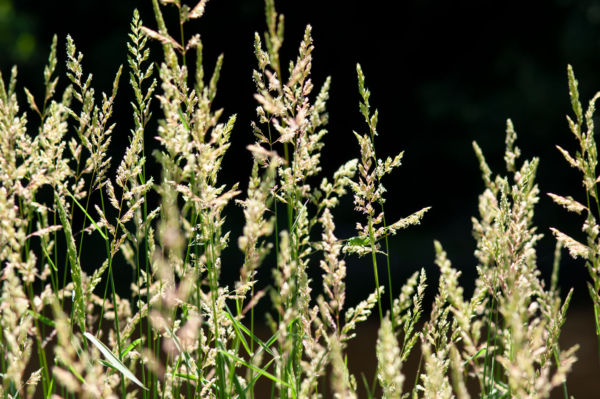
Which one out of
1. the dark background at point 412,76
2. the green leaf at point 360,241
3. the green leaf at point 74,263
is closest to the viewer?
the green leaf at point 74,263

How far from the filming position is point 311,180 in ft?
27.6

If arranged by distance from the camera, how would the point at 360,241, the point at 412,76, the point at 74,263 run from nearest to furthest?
the point at 74,263 < the point at 360,241 < the point at 412,76

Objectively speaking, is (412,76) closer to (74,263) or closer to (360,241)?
(360,241)

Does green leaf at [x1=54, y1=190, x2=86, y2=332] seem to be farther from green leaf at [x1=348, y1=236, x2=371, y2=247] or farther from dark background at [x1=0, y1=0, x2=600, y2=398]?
dark background at [x1=0, y1=0, x2=600, y2=398]

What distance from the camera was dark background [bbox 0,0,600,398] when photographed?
778 cm

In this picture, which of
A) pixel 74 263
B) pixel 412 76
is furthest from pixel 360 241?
pixel 412 76

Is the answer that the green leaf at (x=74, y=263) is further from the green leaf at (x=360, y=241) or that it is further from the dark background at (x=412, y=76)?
the dark background at (x=412, y=76)

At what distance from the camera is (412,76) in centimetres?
890

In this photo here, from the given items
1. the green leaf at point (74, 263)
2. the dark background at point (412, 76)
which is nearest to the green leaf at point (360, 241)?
the green leaf at point (74, 263)

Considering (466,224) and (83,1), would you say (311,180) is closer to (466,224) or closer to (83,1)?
(466,224)

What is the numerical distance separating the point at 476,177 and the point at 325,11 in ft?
11.6

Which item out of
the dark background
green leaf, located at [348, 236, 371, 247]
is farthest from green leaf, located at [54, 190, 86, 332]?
the dark background

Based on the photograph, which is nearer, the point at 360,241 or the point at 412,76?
the point at 360,241

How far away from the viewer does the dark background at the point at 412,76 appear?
778cm
